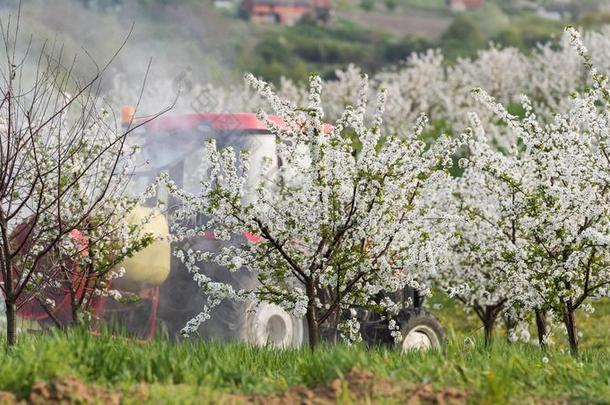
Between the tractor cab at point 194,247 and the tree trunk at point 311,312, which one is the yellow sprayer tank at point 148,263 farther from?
the tree trunk at point 311,312

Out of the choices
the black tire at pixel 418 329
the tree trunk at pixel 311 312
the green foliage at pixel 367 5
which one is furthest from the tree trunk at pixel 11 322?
the green foliage at pixel 367 5

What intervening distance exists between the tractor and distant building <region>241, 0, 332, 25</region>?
14706cm

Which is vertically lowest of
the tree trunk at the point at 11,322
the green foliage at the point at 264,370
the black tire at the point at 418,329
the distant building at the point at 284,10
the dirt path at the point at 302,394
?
the dirt path at the point at 302,394

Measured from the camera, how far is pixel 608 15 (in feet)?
391

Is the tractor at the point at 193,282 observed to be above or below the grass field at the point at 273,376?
above

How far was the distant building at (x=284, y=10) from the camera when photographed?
16150 cm

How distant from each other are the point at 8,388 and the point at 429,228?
479 cm

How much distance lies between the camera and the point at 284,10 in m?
171

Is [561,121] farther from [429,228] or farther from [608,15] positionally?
[608,15]

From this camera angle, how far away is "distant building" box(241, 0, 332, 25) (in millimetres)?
161500

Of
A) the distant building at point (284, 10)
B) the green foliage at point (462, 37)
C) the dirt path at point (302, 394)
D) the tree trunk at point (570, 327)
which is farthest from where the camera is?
the distant building at point (284, 10)

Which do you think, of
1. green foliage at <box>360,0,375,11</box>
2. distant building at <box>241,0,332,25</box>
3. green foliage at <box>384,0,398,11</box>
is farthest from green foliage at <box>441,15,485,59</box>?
green foliage at <box>360,0,375,11</box>

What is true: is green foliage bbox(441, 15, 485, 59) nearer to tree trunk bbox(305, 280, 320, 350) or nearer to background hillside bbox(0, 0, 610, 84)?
background hillside bbox(0, 0, 610, 84)

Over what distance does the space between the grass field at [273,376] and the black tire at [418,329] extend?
3.18 metres
